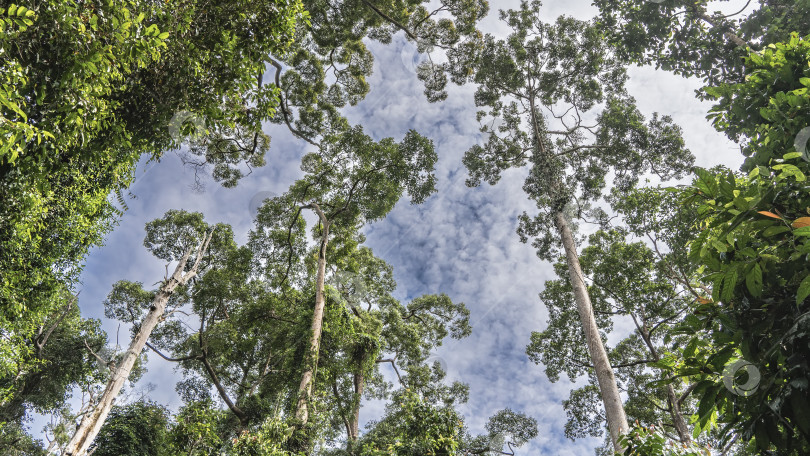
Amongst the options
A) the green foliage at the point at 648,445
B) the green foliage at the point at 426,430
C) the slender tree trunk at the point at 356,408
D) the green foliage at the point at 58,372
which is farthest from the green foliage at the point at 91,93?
the green foliage at the point at 58,372

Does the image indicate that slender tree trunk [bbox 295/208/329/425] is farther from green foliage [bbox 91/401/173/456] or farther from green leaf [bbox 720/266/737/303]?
green leaf [bbox 720/266/737/303]

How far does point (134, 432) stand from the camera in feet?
44.9

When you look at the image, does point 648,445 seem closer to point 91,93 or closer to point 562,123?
point 91,93

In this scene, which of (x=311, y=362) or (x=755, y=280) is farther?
(x=311, y=362)

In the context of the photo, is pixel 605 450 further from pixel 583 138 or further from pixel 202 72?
pixel 202 72

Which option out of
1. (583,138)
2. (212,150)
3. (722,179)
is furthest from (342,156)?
(722,179)

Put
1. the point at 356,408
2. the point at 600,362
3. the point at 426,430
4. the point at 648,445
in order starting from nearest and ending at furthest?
the point at 648,445
the point at 426,430
the point at 600,362
the point at 356,408

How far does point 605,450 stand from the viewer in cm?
1669

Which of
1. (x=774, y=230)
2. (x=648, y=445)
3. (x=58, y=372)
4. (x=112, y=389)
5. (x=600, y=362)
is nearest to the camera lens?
(x=774, y=230)

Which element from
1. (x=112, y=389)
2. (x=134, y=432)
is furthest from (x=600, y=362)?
(x=134, y=432)

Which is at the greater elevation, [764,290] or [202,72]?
[202,72]

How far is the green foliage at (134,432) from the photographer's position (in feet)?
42.6

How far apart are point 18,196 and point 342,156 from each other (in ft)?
35.5

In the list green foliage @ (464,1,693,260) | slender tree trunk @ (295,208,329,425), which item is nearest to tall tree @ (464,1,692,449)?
green foliage @ (464,1,693,260)
